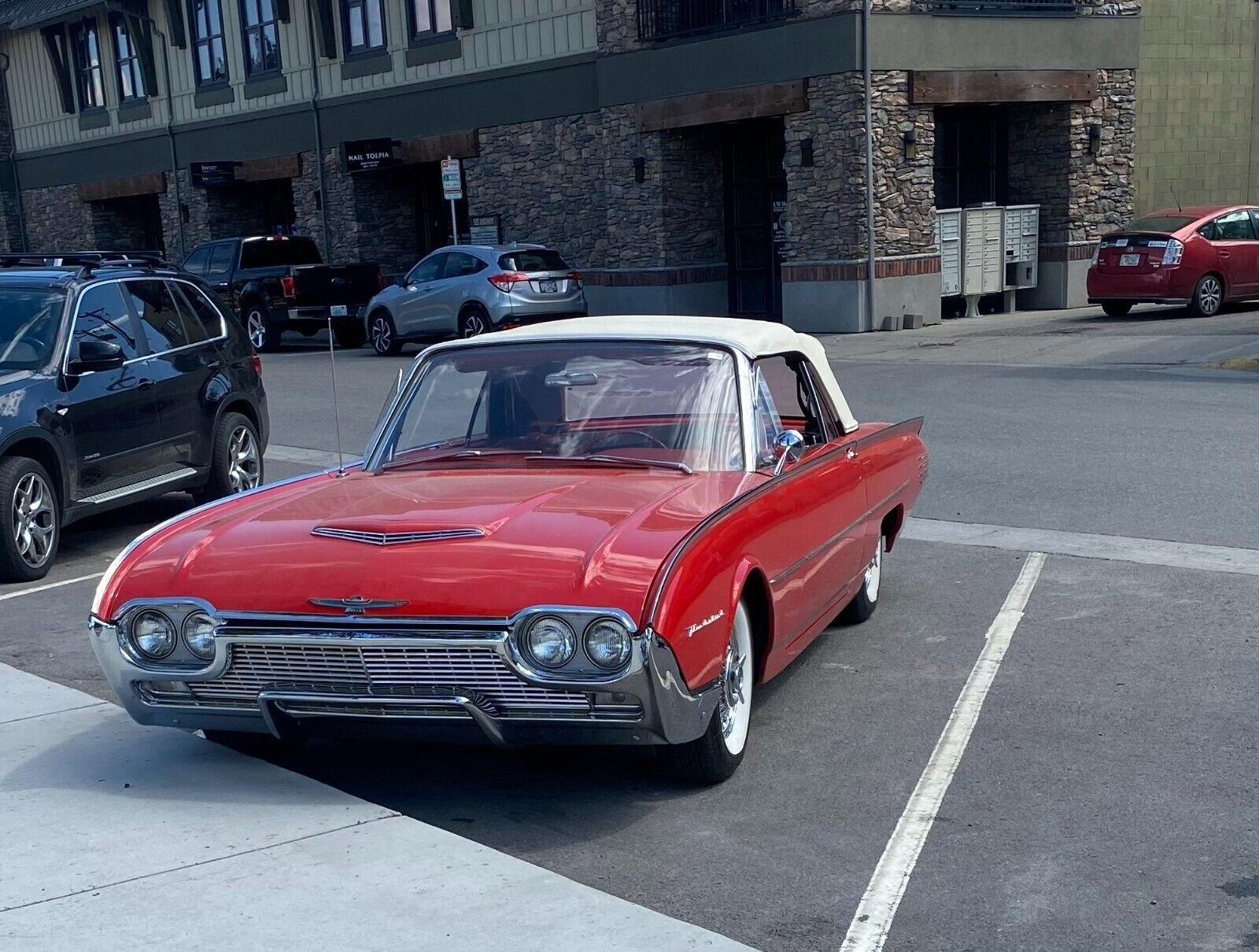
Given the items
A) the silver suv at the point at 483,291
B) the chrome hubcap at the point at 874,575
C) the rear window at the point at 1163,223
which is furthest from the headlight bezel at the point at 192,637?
the rear window at the point at 1163,223

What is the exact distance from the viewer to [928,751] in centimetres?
531

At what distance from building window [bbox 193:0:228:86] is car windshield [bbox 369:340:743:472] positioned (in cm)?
3300

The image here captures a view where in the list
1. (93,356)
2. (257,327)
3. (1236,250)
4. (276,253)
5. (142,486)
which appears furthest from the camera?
(276,253)

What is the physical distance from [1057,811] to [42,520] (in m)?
6.51

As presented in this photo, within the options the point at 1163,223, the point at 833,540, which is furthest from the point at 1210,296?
the point at 833,540

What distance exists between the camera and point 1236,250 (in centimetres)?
2277

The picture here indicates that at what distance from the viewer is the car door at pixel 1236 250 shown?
22.6 meters

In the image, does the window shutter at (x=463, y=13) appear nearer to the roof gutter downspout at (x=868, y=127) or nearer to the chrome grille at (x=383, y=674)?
the roof gutter downspout at (x=868, y=127)

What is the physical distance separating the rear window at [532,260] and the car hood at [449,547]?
1732cm

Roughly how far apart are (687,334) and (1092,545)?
142 inches

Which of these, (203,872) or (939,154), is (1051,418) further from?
(939,154)

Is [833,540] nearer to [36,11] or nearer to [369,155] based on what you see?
[369,155]

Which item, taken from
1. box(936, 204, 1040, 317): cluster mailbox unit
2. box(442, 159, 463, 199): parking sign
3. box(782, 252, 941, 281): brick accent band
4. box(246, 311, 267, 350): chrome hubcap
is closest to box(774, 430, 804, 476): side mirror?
box(782, 252, 941, 281): brick accent band

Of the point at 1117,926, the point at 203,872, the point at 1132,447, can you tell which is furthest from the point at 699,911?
the point at 1132,447
